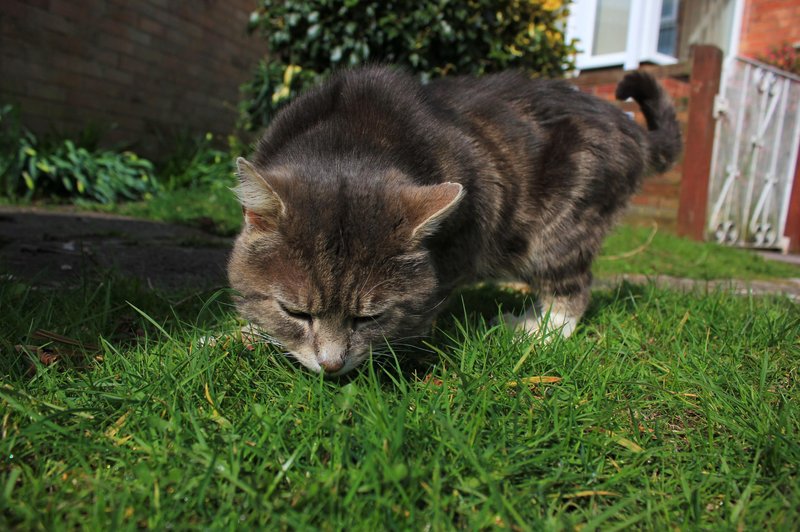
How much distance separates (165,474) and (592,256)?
2147 millimetres

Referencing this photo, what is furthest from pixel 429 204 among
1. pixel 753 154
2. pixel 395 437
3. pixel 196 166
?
pixel 753 154

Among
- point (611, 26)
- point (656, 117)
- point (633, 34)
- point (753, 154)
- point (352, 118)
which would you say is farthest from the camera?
point (611, 26)

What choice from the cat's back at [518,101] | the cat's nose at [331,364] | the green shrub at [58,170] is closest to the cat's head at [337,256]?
the cat's nose at [331,364]

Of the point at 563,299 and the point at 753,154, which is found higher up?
the point at 753,154

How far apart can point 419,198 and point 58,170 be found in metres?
5.15

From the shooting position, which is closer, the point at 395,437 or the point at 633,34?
the point at 395,437

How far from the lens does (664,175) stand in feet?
20.2

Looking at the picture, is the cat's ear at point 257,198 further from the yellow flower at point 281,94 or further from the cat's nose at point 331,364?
the yellow flower at point 281,94

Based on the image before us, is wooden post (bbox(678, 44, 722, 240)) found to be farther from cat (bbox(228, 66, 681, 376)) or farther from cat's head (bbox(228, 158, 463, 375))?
cat's head (bbox(228, 158, 463, 375))

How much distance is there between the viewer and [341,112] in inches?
89.3

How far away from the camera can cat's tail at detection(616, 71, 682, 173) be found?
303 cm

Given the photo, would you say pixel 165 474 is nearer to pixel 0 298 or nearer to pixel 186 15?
pixel 0 298

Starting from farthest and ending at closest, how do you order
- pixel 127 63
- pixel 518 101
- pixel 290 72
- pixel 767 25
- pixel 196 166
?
pixel 767 25, pixel 196 166, pixel 127 63, pixel 290 72, pixel 518 101

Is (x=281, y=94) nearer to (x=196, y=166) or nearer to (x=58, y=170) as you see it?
(x=196, y=166)
